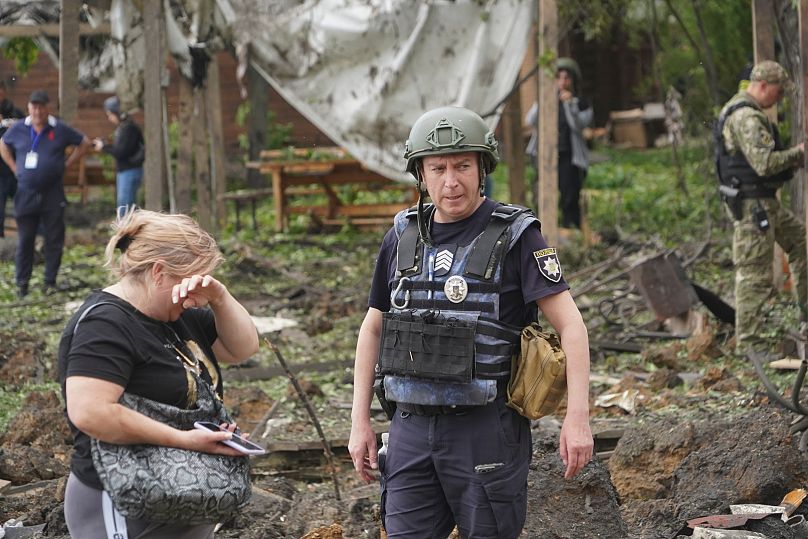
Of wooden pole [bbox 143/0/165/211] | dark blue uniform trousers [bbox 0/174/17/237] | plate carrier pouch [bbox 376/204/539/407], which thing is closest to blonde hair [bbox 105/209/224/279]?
plate carrier pouch [bbox 376/204/539/407]

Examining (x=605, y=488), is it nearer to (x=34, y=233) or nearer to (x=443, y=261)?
(x=443, y=261)

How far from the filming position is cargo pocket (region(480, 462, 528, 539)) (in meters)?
3.49

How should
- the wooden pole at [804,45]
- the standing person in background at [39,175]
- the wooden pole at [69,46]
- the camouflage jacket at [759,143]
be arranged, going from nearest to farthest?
the wooden pole at [804,45]
the camouflage jacket at [759,143]
the wooden pole at [69,46]
the standing person in background at [39,175]

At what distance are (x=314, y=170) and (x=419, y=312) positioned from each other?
1314cm

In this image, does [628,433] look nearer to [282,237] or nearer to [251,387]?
[251,387]

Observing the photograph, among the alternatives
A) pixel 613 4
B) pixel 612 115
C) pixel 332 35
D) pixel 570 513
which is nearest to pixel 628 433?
pixel 570 513

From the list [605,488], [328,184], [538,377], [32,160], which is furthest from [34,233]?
[538,377]

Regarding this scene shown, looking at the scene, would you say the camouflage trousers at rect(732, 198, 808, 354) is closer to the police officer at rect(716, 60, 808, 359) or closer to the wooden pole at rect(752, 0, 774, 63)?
the police officer at rect(716, 60, 808, 359)

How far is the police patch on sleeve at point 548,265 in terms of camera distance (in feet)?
11.5

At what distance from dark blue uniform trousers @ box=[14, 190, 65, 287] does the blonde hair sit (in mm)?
9779

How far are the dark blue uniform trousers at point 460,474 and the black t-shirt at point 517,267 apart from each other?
0.94 ft

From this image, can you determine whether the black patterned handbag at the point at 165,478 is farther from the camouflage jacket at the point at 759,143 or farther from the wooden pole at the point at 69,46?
the wooden pole at the point at 69,46

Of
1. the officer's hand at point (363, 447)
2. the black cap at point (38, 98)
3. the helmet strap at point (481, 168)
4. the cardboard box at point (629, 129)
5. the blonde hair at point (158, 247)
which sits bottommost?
the officer's hand at point (363, 447)

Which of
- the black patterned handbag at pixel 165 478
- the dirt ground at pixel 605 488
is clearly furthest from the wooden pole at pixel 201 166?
the black patterned handbag at pixel 165 478
